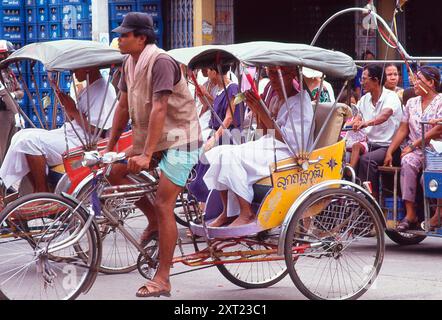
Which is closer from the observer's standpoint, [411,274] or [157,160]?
[157,160]

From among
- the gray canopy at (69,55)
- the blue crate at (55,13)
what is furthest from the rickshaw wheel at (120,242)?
the blue crate at (55,13)

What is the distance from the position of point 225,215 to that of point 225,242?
226 mm

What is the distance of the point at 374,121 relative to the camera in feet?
29.9

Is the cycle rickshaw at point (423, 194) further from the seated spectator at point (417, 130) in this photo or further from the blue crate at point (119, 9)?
the blue crate at point (119, 9)

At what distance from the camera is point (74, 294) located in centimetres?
612

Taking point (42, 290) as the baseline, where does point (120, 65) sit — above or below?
above

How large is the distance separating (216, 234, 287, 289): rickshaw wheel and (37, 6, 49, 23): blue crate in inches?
397

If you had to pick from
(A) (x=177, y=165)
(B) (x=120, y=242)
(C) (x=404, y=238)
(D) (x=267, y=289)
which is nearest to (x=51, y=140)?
(B) (x=120, y=242)

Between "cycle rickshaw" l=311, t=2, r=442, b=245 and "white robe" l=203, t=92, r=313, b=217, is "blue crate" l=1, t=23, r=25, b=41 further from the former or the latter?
"white robe" l=203, t=92, r=313, b=217

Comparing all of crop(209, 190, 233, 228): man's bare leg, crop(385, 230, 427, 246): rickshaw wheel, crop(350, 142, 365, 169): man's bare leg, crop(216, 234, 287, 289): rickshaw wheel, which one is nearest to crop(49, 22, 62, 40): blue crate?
crop(350, 142, 365, 169): man's bare leg

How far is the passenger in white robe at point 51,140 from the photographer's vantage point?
25.1ft

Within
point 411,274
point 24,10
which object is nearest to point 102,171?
point 411,274

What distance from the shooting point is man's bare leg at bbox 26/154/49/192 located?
302 inches
